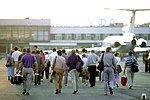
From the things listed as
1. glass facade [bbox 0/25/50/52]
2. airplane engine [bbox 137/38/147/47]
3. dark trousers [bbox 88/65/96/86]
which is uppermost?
glass facade [bbox 0/25/50/52]

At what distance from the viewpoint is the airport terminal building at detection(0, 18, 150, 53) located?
112m

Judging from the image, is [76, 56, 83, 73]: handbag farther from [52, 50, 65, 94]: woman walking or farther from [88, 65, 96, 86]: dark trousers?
[88, 65, 96, 86]: dark trousers

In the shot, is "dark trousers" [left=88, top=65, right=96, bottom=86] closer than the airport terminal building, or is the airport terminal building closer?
"dark trousers" [left=88, top=65, right=96, bottom=86]

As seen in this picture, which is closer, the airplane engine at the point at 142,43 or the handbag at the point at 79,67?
the handbag at the point at 79,67

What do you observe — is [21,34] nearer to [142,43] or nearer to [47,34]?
[47,34]

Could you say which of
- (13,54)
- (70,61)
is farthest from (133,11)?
(70,61)

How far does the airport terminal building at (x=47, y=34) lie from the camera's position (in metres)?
112

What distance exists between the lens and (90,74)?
2286cm

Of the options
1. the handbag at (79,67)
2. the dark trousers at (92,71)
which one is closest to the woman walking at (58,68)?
the handbag at (79,67)

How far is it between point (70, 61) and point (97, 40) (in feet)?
320

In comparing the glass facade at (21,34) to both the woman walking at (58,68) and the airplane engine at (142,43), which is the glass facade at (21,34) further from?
the woman walking at (58,68)

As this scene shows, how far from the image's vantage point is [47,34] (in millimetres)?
114625

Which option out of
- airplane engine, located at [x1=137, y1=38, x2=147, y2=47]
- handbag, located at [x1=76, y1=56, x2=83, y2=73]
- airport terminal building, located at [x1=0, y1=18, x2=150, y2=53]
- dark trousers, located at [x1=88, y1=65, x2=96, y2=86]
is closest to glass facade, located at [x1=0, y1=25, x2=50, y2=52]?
airport terminal building, located at [x1=0, y1=18, x2=150, y2=53]

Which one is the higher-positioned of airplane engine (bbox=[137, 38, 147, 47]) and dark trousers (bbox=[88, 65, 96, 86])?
airplane engine (bbox=[137, 38, 147, 47])
